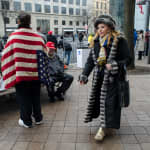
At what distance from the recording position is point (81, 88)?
19.1 ft

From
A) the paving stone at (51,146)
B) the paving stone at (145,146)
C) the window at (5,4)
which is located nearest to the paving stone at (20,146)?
the paving stone at (51,146)

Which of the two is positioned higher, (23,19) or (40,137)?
(23,19)

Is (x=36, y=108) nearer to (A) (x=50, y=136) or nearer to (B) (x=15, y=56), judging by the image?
(A) (x=50, y=136)

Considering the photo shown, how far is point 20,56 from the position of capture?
299cm

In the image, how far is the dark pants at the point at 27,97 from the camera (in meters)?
3.17

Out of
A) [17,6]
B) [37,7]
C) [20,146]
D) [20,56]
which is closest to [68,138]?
[20,146]

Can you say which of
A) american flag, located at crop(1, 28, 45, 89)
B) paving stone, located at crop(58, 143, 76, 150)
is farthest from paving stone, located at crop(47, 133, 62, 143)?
american flag, located at crop(1, 28, 45, 89)

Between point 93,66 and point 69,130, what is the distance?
1161 millimetres

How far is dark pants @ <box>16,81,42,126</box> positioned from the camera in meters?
3.17

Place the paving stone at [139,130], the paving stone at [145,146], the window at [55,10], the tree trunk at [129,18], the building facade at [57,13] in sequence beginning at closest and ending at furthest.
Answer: the paving stone at [145,146] → the paving stone at [139,130] → the tree trunk at [129,18] → the building facade at [57,13] → the window at [55,10]

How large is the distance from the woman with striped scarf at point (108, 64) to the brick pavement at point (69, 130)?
28 centimetres

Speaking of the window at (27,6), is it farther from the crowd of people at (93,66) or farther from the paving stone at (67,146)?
the paving stone at (67,146)

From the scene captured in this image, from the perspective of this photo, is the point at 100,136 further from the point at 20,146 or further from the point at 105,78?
the point at 20,146

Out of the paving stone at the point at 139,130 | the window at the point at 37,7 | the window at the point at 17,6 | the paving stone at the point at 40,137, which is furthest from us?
the window at the point at 37,7
